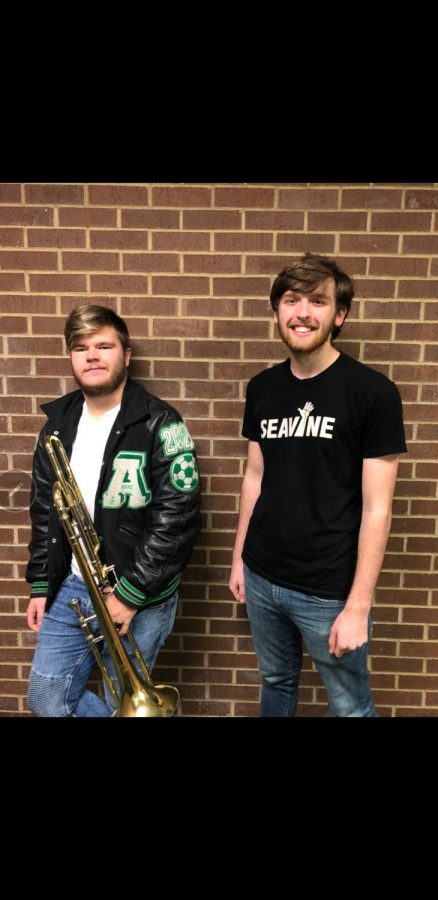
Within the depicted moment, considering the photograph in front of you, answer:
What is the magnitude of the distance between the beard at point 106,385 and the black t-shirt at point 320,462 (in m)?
0.60

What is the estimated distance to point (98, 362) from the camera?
283cm

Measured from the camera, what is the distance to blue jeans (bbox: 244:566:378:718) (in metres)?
2.67

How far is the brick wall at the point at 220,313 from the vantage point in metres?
3.12

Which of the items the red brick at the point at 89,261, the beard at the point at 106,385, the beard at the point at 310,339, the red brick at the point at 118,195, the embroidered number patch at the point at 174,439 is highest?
the red brick at the point at 118,195

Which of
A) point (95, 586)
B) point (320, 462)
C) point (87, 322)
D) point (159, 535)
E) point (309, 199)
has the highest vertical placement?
point (309, 199)

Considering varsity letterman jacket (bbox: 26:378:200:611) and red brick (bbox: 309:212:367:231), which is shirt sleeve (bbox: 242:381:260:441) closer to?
varsity letterman jacket (bbox: 26:378:200:611)

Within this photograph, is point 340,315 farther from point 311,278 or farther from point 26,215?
point 26,215

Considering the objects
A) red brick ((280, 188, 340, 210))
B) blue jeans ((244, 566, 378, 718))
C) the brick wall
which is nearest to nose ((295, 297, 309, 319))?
the brick wall

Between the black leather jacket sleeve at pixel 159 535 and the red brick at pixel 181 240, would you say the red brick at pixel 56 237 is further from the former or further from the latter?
the black leather jacket sleeve at pixel 159 535

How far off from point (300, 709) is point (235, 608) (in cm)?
62

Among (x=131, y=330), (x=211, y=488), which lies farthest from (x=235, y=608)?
(x=131, y=330)

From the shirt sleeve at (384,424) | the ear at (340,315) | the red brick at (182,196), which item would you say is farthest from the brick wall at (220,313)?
the shirt sleeve at (384,424)

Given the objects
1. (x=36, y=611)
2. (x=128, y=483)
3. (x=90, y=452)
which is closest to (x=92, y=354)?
(x=90, y=452)

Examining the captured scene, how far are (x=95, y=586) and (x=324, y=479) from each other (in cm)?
102
